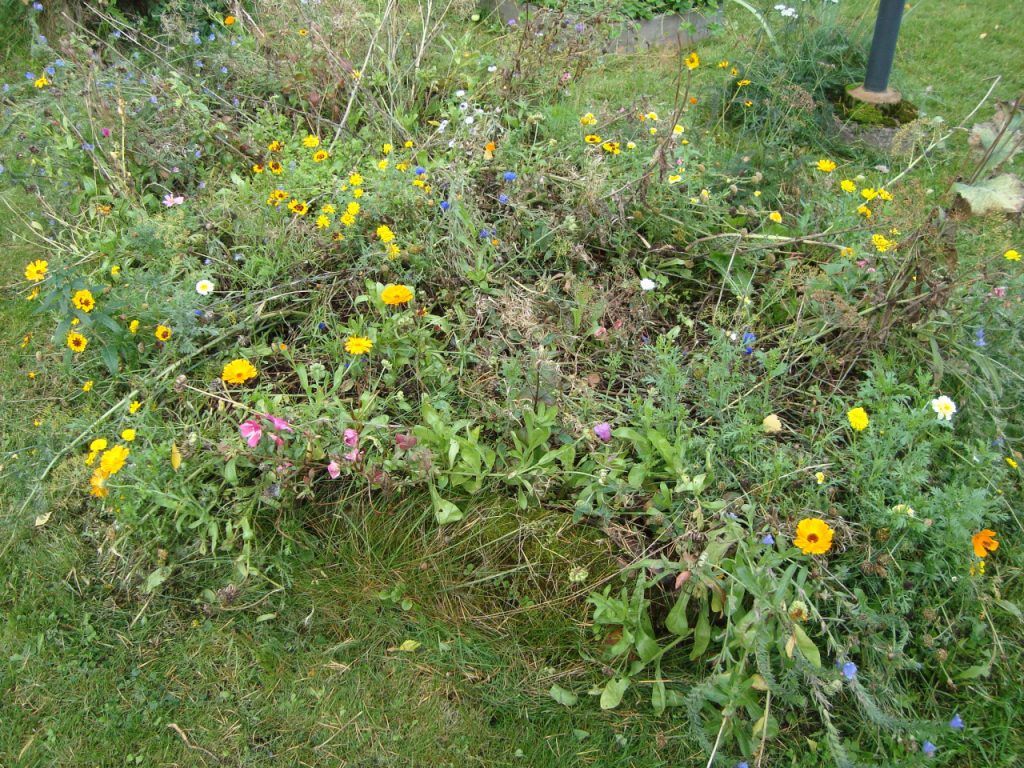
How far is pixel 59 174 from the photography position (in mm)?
3387

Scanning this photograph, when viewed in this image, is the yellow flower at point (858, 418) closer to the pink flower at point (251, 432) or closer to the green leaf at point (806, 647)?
the green leaf at point (806, 647)

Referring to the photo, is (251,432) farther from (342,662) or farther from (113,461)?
(342,662)

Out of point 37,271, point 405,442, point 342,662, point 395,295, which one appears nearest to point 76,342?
point 37,271

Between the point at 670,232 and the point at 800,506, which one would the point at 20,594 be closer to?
the point at 800,506

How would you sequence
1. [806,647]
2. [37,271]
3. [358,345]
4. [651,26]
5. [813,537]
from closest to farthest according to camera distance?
[806,647]
[813,537]
[358,345]
[37,271]
[651,26]

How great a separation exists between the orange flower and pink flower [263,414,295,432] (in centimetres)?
200

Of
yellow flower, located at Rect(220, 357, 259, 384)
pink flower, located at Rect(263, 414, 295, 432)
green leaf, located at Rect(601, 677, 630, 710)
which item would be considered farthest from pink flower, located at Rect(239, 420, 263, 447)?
green leaf, located at Rect(601, 677, 630, 710)

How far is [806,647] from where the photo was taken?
1.92 metres

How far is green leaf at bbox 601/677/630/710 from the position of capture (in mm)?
2045

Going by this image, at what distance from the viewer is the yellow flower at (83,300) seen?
99.6 inches

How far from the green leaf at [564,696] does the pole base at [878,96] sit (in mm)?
3542

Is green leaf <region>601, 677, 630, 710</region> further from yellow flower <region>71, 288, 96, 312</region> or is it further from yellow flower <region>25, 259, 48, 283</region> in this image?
yellow flower <region>25, 259, 48, 283</region>

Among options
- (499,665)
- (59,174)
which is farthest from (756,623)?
(59,174)

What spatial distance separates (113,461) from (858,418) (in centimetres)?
223
